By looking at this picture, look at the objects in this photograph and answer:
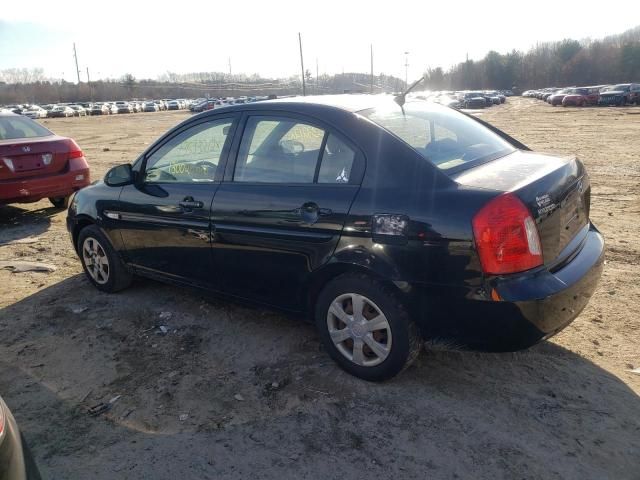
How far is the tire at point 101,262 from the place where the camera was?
472 cm

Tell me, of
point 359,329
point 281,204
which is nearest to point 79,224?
point 281,204

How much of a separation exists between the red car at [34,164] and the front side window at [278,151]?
16.1 ft

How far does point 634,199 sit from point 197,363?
6808 millimetres

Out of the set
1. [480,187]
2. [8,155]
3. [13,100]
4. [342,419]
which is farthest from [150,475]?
[13,100]

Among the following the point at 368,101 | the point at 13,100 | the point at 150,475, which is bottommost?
the point at 150,475

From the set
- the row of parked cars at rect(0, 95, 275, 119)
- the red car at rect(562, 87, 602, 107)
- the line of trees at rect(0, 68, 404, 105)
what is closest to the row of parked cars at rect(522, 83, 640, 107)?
the red car at rect(562, 87, 602, 107)

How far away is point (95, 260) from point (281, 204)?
2462 millimetres

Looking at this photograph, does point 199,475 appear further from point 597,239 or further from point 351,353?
point 597,239

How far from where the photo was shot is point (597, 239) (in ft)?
11.1

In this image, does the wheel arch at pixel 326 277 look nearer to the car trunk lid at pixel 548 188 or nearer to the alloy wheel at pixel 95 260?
the car trunk lid at pixel 548 188

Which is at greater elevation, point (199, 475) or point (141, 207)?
point (141, 207)

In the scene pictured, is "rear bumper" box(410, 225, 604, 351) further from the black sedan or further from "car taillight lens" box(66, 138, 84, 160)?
"car taillight lens" box(66, 138, 84, 160)

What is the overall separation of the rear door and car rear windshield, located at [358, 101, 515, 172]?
1.15ft

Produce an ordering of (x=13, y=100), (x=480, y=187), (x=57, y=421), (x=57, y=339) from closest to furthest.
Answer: (x=480, y=187), (x=57, y=421), (x=57, y=339), (x=13, y=100)
